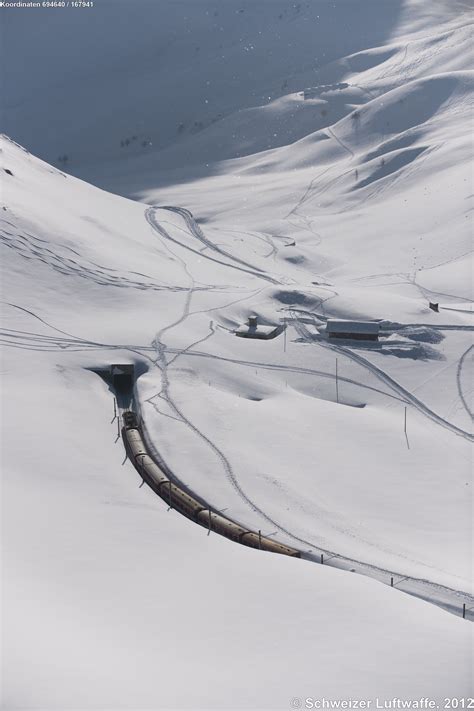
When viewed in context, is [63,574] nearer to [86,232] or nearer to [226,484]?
[226,484]

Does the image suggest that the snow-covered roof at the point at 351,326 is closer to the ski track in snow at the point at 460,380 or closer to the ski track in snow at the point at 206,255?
the ski track in snow at the point at 460,380

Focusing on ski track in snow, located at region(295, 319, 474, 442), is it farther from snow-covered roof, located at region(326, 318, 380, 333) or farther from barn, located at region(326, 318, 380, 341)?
snow-covered roof, located at region(326, 318, 380, 333)

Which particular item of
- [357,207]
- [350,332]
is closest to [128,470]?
[350,332]

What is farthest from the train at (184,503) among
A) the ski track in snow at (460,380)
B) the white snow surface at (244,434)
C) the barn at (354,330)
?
the barn at (354,330)

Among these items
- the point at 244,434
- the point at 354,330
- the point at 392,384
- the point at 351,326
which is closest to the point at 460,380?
the point at 392,384

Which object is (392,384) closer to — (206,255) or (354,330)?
(354,330)
